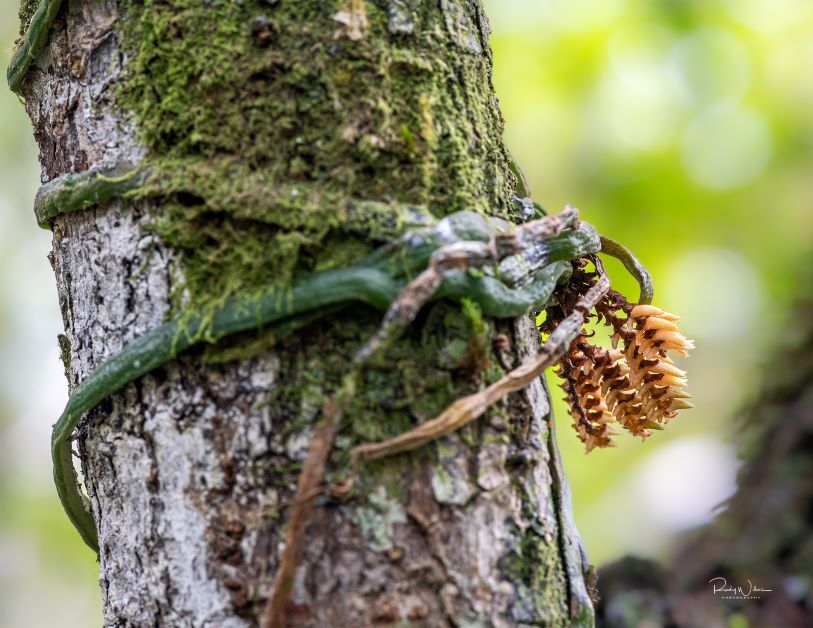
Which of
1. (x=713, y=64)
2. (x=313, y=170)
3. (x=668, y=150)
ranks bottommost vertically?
(x=313, y=170)

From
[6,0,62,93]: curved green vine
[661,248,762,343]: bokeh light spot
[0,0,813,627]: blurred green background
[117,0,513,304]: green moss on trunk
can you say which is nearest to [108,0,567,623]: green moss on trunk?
[117,0,513,304]: green moss on trunk

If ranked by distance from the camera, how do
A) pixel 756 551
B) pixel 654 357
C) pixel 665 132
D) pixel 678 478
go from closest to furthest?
pixel 654 357, pixel 756 551, pixel 678 478, pixel 665 132

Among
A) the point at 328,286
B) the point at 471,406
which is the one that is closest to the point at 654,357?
the point at 471,406

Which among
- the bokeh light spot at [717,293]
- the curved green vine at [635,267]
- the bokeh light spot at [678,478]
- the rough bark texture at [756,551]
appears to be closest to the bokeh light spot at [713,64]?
the bokeh light spot at [717,293]

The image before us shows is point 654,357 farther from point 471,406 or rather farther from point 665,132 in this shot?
point 665,132

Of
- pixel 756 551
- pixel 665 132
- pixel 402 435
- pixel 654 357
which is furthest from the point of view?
pixel 665 132

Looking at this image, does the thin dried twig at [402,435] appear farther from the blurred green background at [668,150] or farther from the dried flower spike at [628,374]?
the blurred green background at [668,150]

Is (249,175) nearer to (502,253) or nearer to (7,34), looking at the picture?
(502,253)
